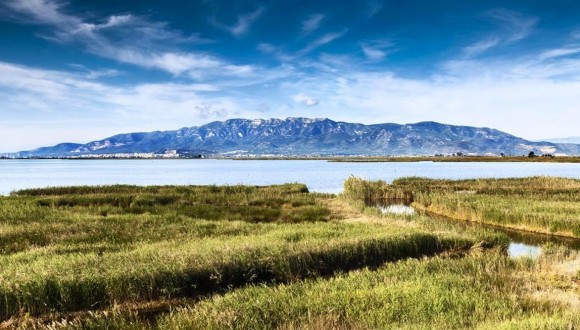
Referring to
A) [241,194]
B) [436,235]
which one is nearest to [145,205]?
[241,194]

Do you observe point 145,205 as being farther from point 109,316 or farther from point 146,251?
point 109,316

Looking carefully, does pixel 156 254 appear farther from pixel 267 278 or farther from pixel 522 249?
pixel 522 249

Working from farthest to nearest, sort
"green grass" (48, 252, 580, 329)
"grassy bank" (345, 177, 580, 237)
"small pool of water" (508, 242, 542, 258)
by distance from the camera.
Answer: "grassy bank" (345, 177, 580, 237) < "small pool of water" (508, 242, 542, 258) < "green grass" (48, 252, 580, 329)

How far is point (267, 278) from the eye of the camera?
18.1 m

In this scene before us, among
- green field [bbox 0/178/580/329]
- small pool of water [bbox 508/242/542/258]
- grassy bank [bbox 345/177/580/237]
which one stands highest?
green field [bbox 0/178/580/329]

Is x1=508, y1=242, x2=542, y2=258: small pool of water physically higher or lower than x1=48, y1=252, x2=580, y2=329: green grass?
lower

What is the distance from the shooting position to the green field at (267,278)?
40.6ft

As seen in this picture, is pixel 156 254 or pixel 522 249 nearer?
pixel 156 254

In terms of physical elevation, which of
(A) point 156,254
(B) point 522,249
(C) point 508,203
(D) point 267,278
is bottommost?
(B) point 522,249

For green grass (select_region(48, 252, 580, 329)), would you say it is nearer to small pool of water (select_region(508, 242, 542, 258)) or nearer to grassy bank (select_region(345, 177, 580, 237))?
small pool of water (select_region(508, 242, 542, 258))

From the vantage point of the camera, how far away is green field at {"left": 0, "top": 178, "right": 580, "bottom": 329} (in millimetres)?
12383

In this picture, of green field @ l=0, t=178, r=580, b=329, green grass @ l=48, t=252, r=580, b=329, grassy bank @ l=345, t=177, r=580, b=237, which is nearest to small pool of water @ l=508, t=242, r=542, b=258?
green field @ l=0, t=178, r=580, b=329

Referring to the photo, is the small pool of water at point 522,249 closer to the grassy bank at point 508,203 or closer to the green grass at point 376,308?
the grassy bank at point 508,203

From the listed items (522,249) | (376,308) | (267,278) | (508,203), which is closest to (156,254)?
(267,278)
